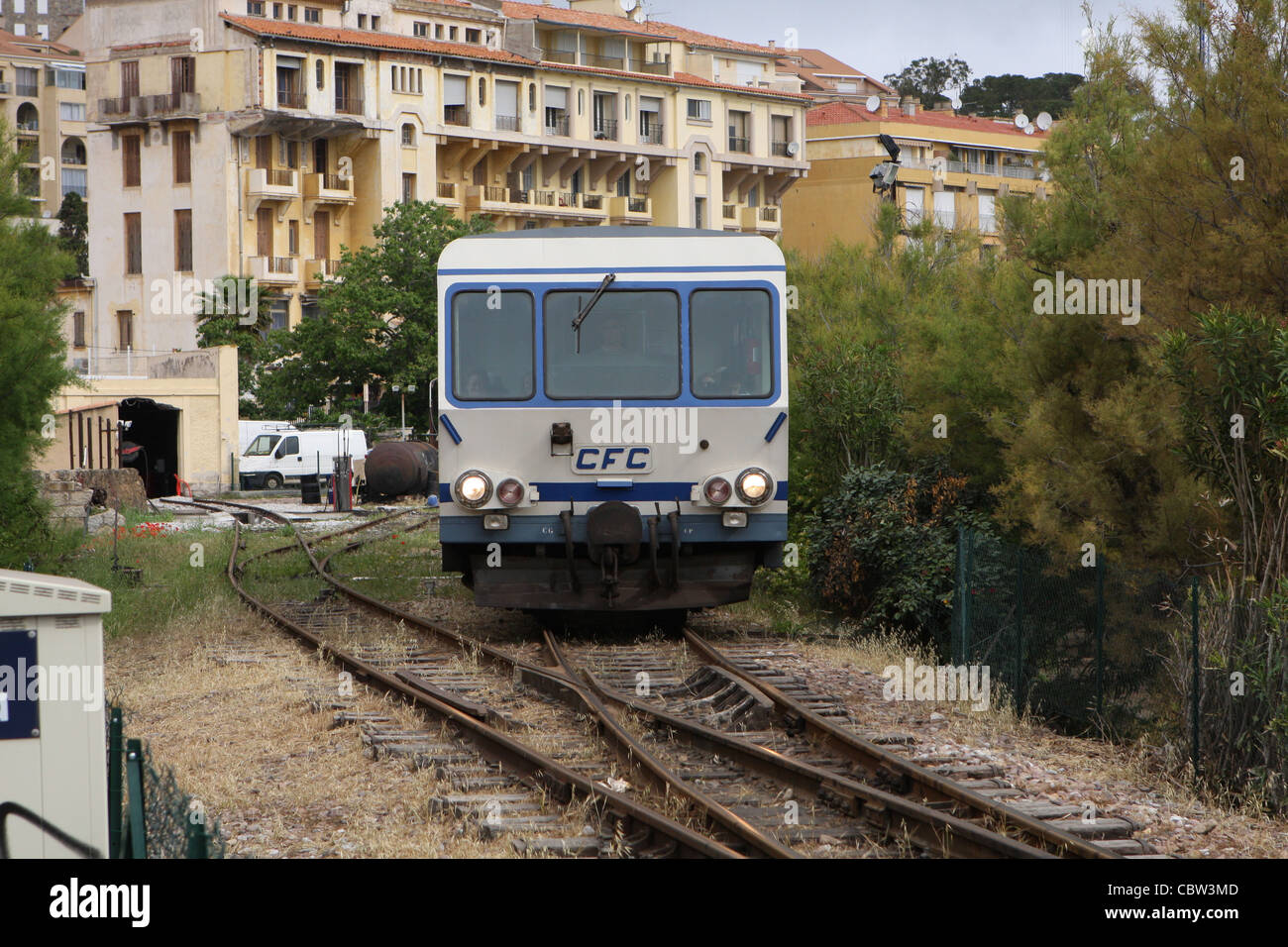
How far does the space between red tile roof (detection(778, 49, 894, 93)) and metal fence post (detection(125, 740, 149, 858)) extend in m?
90.6

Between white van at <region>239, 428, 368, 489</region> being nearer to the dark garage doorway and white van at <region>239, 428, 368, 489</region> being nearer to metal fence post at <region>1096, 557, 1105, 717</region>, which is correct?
the dark garage doorway

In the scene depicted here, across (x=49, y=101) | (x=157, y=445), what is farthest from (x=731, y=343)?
(x=49, y=101)

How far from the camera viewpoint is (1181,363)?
10211mm

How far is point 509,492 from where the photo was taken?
1389 centimetres

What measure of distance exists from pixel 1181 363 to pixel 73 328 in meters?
65.3

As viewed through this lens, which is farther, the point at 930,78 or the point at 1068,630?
the point at 930,78

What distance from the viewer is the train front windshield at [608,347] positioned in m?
14.0

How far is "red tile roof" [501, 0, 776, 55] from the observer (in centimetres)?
7312

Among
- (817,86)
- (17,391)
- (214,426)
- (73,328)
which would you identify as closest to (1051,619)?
(17,391)

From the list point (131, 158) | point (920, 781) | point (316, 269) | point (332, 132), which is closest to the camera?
point (920, 781)

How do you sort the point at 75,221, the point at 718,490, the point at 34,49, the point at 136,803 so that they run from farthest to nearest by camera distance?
the point at 34,49 < the point at 75,221 < the point at 718,490 < the point at 136,803

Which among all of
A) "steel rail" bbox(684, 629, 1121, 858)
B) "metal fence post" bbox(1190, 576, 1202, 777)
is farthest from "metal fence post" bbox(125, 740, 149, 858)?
"metal fence post" bbox(1190, 576, 1202, 777)

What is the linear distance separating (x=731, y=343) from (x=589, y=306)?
4.27ft

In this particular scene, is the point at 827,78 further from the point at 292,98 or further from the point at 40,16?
the point at 40,16
